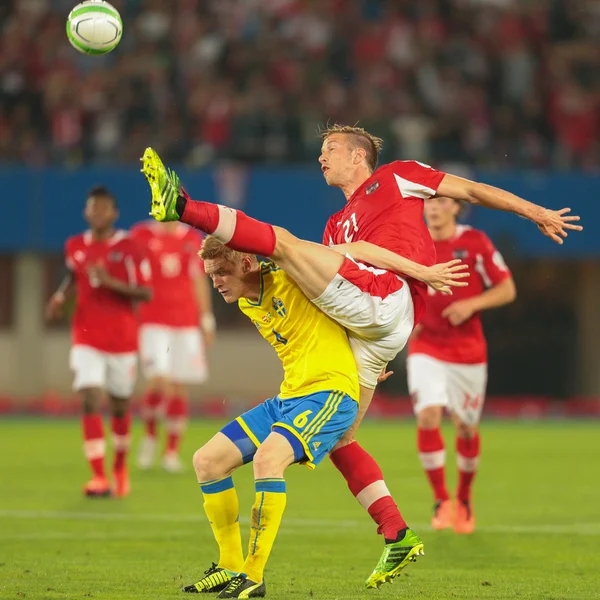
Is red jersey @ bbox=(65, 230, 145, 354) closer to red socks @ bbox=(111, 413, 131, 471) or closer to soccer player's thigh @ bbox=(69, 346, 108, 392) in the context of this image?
soccer player's thigh @ bbox=(69, 346, 108, 392)

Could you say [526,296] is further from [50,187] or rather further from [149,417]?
[149,417]

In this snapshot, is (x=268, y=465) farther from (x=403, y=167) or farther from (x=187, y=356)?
(x=187, y=356)

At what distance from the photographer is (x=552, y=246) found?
20.6 metres

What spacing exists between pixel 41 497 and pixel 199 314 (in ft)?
12.8

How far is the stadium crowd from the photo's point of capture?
20562 millimetres

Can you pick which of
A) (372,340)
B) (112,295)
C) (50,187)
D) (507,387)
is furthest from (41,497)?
(507,387)

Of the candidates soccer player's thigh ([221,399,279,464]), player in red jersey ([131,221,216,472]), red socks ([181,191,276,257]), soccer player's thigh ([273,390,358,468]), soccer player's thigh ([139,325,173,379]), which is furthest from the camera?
player in red jersey ([131,221,216,472])

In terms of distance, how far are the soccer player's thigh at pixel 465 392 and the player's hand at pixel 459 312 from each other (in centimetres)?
45

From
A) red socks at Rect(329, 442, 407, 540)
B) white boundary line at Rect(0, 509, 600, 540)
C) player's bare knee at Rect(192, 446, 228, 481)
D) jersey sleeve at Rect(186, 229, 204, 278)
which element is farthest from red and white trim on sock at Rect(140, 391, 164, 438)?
player's bare knee at Rect(192, 446, 228, 481)

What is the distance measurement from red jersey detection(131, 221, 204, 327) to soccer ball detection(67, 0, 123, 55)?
20.7 ft

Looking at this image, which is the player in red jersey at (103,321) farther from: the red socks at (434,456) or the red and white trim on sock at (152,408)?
the red socks at (434,456)

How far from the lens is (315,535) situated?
362 inches

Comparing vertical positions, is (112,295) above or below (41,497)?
above

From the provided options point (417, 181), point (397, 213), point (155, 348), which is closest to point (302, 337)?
point (397, 213)
